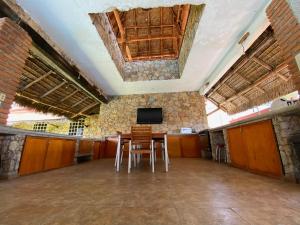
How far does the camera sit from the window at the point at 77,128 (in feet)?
29.3

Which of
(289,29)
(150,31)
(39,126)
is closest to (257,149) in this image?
(289,29)

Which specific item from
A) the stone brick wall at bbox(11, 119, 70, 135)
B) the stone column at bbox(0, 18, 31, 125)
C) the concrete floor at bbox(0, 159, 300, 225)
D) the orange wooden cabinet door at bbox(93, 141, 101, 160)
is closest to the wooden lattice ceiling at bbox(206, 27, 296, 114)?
the concrete floor at bbox(0, 159, 300, 225)

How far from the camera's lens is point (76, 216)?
110 centimetres

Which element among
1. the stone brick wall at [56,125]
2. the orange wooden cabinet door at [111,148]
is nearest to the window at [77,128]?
the stone brick wall at [56,125]

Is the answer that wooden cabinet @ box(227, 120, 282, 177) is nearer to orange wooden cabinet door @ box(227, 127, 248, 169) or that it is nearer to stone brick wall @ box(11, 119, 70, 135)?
orange wooden cabinet door @ box(227, 127, 248, 169)

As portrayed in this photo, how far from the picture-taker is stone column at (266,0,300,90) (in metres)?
1.95

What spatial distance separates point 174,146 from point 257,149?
13.2 feet

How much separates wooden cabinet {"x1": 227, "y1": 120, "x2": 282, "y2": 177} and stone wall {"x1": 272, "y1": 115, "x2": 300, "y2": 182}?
0.23ft

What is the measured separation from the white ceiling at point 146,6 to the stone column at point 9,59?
59cm

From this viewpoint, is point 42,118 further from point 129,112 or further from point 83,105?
point 129,112

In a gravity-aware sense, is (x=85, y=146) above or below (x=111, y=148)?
above

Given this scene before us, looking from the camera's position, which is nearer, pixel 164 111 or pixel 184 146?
pixel 184 146

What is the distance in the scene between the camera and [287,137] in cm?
203

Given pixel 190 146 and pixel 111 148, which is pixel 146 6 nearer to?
pixel 190 146
